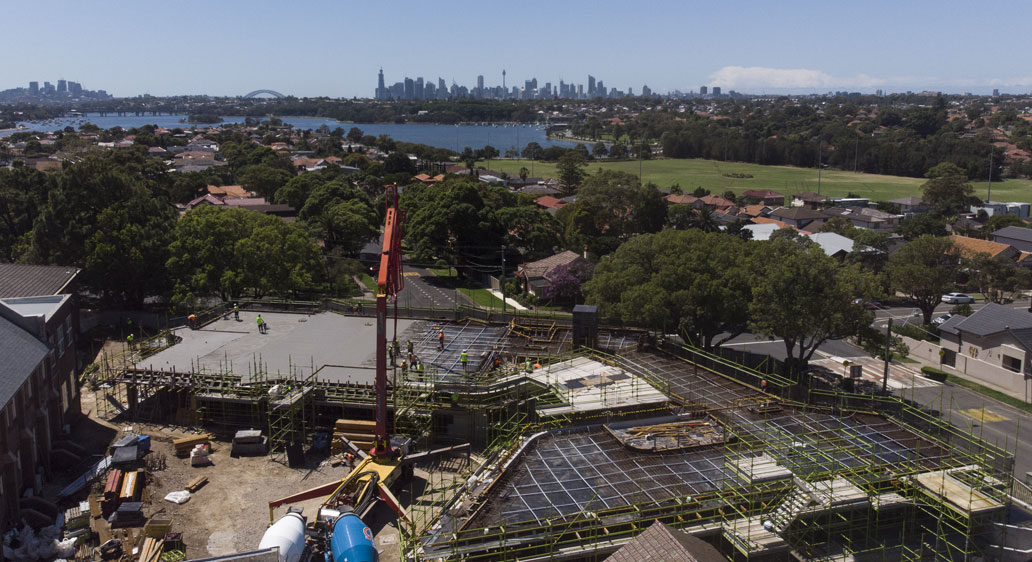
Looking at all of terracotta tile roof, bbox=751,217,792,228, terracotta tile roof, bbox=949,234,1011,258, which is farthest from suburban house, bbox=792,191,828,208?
terracotta tile roof, bbox=949,234,1011,258

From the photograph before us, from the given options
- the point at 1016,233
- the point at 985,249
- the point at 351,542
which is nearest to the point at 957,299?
the point at 985,249

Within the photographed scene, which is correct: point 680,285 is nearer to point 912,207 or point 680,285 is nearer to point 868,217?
point 868,217

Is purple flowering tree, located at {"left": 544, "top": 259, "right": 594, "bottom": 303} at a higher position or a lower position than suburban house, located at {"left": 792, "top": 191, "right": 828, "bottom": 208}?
lower

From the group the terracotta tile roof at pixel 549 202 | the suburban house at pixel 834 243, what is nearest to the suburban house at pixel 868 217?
the suburban house at pixel 834 243

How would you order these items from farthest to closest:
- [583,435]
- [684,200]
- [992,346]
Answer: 1. [684,200]
2. [992,346]
3. [583,435]

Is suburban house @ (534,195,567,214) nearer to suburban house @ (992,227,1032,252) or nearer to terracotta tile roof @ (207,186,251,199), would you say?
terracotta tile roof @ (207,186,251,199)

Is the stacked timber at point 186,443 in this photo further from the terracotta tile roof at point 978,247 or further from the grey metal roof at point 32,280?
the terracotta tile roof at point 978,247
